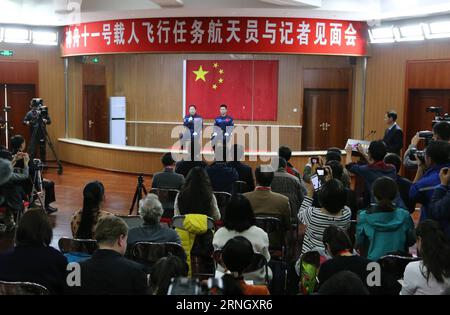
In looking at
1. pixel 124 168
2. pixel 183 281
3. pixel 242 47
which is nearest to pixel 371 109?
pixel 242 47

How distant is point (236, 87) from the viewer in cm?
1203

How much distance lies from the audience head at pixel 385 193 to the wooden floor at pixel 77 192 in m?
3.65

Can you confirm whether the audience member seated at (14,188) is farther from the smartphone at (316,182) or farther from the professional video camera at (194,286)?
the professional video camera at (194,286)

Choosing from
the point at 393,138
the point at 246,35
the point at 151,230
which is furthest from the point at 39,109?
the point at 151,230

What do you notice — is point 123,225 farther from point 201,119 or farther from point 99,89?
point 99,89

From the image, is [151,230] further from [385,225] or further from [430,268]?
[430,268]

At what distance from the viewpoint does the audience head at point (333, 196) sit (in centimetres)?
361

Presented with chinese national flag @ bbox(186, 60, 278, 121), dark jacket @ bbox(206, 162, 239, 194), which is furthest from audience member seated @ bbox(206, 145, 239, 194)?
chinese national flag @ bbox(186, 60, 278, 121)

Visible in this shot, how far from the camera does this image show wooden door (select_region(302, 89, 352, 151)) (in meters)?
11.6

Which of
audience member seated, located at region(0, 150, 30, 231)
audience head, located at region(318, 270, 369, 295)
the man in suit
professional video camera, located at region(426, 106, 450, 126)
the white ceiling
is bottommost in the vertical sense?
audience member seated, located at region(0, 150, 30, 231)

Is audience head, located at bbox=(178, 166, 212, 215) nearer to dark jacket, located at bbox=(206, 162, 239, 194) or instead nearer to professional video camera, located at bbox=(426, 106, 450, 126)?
dark jacket, located at bbox=(206, 162, 239, 194)

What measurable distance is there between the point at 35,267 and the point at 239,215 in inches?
49.9

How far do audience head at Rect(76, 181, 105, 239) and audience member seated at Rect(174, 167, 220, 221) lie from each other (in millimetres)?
756

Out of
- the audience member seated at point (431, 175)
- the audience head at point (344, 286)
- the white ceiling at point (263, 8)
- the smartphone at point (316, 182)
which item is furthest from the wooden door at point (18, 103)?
the audience head at point (344, 286)
